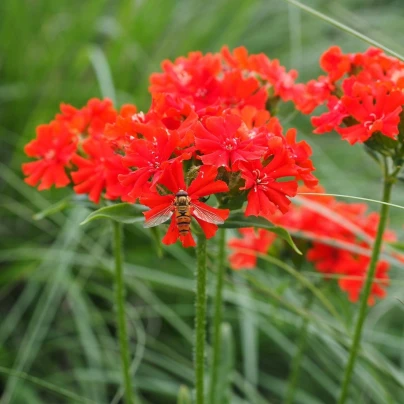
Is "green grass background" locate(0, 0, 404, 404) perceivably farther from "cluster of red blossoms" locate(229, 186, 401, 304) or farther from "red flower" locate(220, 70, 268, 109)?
"red flower" locate(220, 70, 268, 109)

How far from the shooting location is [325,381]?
149 cm

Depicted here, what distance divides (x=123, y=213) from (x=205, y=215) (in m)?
0.12

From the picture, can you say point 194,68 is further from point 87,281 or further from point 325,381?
point 87,281

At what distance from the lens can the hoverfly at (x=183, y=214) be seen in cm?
68

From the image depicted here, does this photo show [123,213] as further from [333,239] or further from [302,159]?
[333,239]

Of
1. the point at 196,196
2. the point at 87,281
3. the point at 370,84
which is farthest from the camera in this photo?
the point at 87,281

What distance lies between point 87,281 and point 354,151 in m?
0.97

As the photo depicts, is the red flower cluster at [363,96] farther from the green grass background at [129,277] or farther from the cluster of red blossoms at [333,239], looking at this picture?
the green grass background at [129,277]

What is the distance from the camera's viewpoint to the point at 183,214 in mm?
680

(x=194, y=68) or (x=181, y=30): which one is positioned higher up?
(x=181, y=30)

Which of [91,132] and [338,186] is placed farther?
[338,186]

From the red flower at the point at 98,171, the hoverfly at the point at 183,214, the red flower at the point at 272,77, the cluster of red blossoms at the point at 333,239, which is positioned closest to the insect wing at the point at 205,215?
the hoverfly at the point at 183,214

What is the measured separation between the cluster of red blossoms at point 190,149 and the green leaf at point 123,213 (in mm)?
13

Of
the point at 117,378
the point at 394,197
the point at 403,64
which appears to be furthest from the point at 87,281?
the point at 403,64
